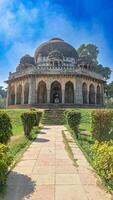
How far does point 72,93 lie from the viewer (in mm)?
38094

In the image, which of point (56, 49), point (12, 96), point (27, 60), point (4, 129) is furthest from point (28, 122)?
point (27, 60)

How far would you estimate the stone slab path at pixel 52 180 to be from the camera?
5.03m

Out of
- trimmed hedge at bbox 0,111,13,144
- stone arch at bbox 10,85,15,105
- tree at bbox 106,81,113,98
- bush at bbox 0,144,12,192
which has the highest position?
tree at bbox 106,81,113,98

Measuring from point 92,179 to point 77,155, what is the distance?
9.43ft

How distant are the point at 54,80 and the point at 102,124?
23990mm

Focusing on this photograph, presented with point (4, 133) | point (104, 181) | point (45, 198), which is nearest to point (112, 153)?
point (104, 181)

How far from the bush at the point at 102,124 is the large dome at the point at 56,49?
3078 centimetres

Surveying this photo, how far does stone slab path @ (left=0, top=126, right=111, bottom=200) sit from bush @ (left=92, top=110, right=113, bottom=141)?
2.75 meters

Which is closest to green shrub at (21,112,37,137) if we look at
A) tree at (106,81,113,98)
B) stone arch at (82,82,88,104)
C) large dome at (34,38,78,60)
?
stone arch at (82,82,88,104)

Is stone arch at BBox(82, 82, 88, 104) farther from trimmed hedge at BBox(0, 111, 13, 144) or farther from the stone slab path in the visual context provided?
trimmed hedge at BBox(0, 111, 13, 144)

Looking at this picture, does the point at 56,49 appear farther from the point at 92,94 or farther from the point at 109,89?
the point at 109,89

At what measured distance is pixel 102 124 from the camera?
1114 centimetres

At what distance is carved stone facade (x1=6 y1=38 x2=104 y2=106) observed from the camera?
34688 millimetres

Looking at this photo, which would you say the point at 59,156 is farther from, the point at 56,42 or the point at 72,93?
the point at 56,42
